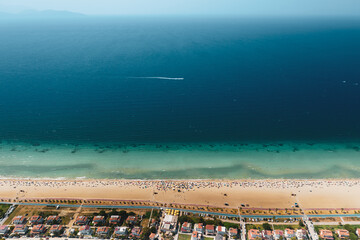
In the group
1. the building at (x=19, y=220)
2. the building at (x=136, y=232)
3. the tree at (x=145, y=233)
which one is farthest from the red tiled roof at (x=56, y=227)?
→ the tree at (x=145, y=233)

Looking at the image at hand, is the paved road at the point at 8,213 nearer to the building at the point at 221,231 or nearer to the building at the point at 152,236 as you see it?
the building at the point at 152,236

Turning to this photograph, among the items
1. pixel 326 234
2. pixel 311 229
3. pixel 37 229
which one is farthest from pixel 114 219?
pixel 326 234

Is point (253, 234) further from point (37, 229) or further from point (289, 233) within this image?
point (37, 229)

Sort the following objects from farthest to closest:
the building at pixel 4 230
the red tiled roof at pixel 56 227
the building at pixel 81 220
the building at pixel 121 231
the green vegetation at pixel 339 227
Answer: the building at pixel 81 220, the red tiled roof at pixel 56 227, the building at pixel 4 230, the building at pixel 121 231, the green vegetation at pixel 339 227

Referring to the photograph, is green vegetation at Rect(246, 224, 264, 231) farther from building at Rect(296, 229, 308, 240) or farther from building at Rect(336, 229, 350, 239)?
building at Rect(336, 229, 350, 239)

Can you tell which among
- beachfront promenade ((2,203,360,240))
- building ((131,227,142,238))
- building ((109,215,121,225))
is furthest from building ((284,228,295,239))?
building ((109,215,121,225))

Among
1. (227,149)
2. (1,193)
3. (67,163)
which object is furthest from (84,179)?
(227,149)

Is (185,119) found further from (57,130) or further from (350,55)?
(350,55)
